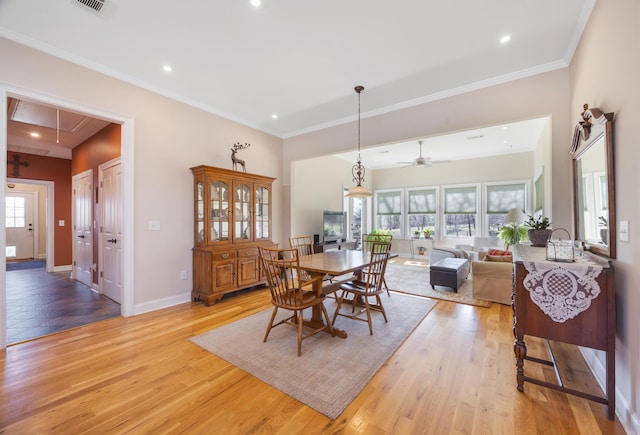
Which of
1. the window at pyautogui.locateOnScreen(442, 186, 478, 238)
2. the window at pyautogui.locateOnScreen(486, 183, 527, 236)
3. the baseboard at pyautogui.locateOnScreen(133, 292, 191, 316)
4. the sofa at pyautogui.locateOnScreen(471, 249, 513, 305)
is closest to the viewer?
the baseboard at pyautogui.locateOnScreen(133, 292, 191, 316)

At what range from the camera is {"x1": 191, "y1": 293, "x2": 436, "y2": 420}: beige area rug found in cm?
196

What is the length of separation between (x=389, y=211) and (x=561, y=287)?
7438 millimetres

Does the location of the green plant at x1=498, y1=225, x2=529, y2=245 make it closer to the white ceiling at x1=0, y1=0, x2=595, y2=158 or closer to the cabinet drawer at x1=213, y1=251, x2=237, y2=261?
the white ceiling at x1=0, y1=0, x2=595, y2=158

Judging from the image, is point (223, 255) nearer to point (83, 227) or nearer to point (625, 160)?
point (83, 227)

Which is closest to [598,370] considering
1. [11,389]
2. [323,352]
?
[323,352]

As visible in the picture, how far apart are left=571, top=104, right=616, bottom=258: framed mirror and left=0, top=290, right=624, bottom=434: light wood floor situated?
113 centimetres

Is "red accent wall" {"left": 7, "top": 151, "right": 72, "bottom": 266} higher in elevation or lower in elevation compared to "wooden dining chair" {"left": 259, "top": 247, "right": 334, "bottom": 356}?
higher

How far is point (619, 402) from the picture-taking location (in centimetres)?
172

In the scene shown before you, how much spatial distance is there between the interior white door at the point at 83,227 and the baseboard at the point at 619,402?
6.66 m

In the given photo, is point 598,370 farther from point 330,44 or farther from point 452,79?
point 330,44

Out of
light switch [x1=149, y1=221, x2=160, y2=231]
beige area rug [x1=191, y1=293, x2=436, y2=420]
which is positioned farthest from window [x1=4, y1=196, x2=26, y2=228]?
beige area rug [x1=191, y1=293, x2=436, y2=420]

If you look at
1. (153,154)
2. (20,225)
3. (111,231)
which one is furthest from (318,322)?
(20,225)

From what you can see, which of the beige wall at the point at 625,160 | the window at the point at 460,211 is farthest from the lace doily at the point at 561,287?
the window at the point at 460,211

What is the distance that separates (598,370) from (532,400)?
28.6 inches
